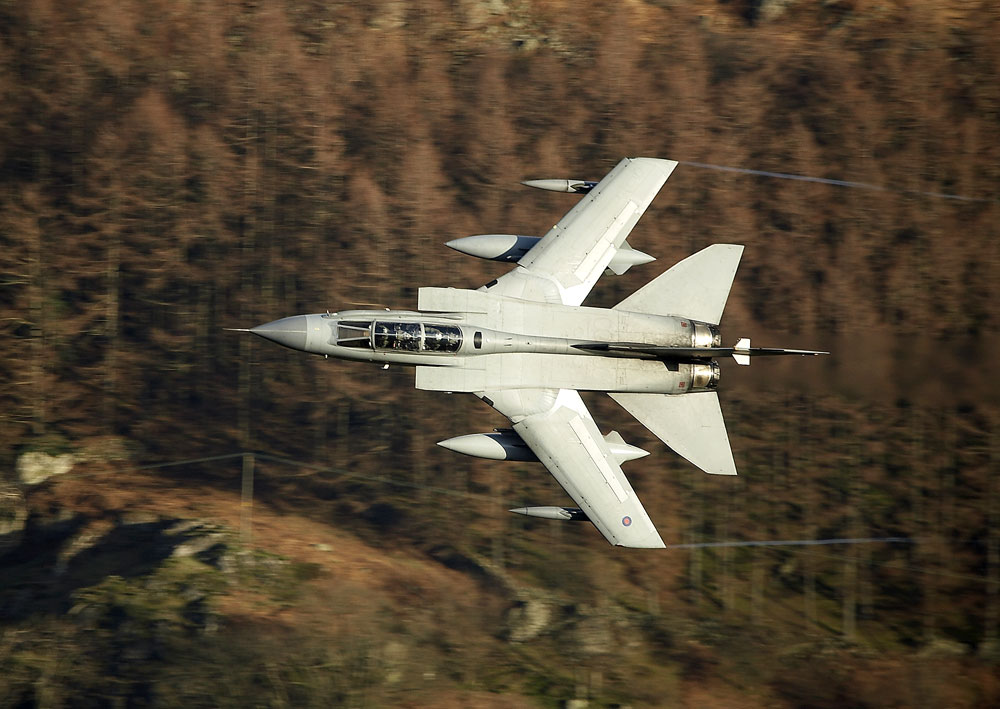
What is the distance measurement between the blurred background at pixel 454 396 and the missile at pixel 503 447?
20.3 feet

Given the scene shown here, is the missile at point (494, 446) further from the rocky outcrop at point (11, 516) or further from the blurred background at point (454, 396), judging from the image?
the rocky outcrop at point (11, 516)

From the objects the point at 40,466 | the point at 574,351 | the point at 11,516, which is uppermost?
the point at 574,351

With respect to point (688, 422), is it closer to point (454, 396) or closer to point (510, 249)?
point (510, 249)

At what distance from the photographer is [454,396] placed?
33406 millimetres

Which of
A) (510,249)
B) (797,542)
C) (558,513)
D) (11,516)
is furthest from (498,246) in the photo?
(11,516)

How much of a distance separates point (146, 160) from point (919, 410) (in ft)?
85.6

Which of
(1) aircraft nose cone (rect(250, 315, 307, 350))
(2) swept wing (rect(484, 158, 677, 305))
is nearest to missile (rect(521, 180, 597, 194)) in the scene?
(2) swept wing (rect(484, 158, 677, 305))

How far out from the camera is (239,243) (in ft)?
115

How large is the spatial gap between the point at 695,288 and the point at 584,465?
5.08 meters

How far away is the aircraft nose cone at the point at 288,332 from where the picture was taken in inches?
968

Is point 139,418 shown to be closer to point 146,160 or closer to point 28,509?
point 28,509

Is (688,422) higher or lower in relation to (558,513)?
higher

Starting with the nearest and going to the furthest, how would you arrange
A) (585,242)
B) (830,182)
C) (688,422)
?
(688,422), (585,242), (830,182)

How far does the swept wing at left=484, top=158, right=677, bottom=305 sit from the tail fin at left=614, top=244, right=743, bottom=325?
4.30 feet
